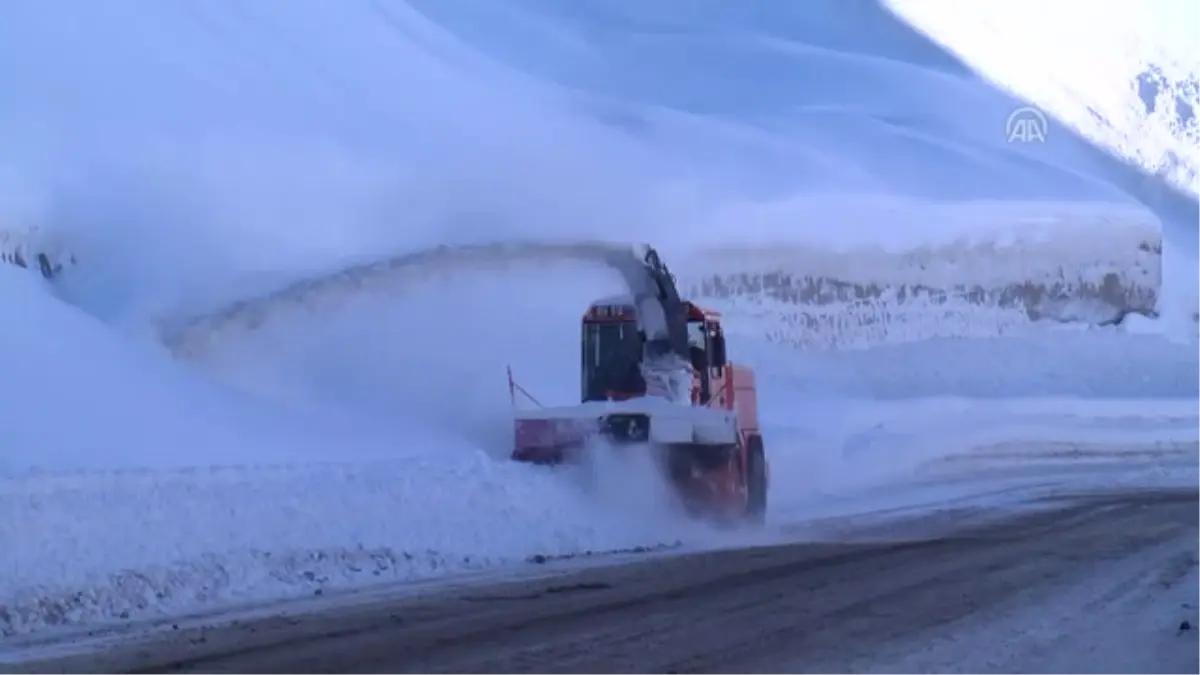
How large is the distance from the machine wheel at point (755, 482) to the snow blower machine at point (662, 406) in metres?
0.02

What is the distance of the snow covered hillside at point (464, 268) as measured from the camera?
15.6 meters

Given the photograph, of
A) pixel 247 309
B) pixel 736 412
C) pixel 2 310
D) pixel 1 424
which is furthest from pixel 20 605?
pixel 247 309

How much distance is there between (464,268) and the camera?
30469mm

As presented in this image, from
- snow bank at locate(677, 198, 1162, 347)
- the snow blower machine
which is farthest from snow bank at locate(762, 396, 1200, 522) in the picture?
snow bank at locate(677, 198, 1162, 347)

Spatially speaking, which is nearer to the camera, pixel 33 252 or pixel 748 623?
pixel 748 623

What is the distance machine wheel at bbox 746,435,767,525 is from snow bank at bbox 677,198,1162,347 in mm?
20337

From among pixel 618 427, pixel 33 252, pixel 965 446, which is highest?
pixel 33 252

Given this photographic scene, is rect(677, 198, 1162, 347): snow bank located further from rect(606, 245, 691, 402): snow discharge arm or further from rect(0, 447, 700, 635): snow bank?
rect(0, 447, 700, 635): snow bank

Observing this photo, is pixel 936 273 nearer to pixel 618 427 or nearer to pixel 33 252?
pixel 33 252

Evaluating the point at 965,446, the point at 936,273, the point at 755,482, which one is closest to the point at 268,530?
the point at 755,482

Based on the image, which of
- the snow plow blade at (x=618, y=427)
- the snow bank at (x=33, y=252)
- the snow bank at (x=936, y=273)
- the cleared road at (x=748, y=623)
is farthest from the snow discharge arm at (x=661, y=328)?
the snow bank at (x=936, y=273)

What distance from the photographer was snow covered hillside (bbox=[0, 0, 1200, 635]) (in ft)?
51.1

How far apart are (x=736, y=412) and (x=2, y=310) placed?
9639mm

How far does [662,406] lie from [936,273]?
2988 centimetres
